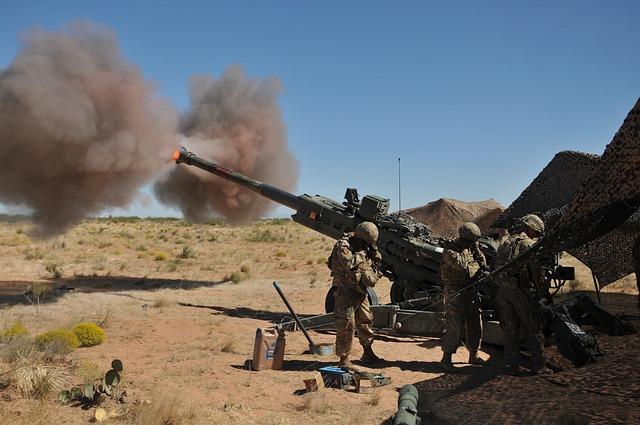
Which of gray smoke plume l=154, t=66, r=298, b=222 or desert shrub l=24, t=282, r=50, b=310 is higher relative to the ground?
gray smoke plume l=154, t=66, r=298, b=222

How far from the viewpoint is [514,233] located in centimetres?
660

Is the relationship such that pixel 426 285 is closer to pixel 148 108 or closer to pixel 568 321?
pixel 568 321

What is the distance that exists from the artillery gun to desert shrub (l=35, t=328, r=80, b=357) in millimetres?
3882

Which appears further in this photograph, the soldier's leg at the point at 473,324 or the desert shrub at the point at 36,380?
the soldier's leg at the point at 473,324

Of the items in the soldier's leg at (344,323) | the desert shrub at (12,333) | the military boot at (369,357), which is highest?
the soldier's leg at (344,323)

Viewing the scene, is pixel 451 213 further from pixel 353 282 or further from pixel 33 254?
pixel 33 254

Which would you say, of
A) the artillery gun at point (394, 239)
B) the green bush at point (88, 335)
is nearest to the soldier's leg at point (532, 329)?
the artillery gun at point (394, 239)

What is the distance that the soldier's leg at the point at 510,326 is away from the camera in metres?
6.47

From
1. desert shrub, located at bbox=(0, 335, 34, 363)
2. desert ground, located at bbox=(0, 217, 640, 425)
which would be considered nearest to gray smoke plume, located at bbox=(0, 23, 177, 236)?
desert ground, located at bbox=(0, 217, 640, 425)

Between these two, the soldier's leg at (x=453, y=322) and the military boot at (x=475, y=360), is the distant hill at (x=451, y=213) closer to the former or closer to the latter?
the military boot at (x=475, y=360)

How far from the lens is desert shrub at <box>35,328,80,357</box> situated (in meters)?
6.87

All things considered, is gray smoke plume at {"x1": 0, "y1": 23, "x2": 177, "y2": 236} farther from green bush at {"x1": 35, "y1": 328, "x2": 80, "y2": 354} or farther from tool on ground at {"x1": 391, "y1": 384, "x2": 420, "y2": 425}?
tool on ground at {"x1": 391, "y1": 384, "x2": 420, "y2": 425}

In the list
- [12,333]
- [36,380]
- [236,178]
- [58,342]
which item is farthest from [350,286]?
[236,178]

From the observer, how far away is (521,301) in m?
6.40
